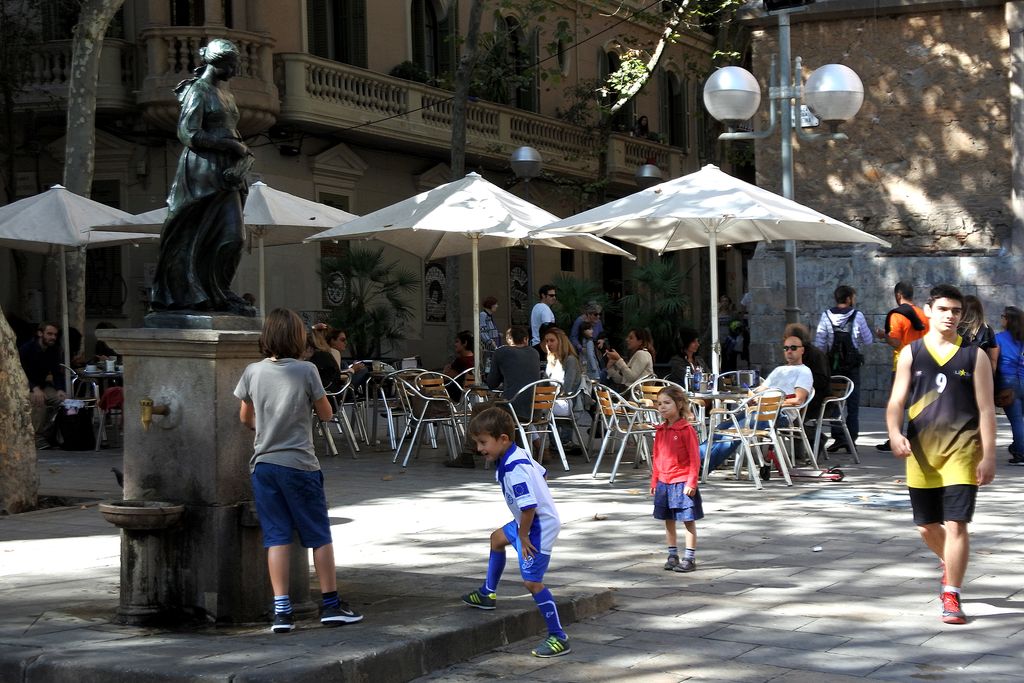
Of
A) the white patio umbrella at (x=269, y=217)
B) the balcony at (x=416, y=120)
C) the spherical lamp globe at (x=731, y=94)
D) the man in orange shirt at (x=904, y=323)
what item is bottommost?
the man in orange shirt at (x=904, y=323)

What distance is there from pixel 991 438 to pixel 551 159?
80.0 feet

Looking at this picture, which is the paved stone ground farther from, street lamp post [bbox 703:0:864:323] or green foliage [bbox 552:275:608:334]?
green foliage [bbox 552:275:608:334]

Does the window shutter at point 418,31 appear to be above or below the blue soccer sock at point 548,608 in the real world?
above

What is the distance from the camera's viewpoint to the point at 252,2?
2353 centimetres

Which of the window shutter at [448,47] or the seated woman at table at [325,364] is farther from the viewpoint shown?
the window shutter at [448,47]

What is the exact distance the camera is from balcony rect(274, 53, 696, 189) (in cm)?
2362

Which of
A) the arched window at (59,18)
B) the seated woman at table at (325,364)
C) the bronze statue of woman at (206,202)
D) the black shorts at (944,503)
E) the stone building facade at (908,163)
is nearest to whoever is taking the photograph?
the black shorts at (944,503)

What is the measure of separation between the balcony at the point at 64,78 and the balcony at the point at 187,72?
0.39m

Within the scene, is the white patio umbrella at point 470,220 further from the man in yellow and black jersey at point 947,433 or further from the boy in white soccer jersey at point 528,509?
the boy in white soccer jersey at point 528,509

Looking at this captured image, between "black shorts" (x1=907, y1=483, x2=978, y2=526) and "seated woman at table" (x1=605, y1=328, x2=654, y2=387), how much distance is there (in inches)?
266

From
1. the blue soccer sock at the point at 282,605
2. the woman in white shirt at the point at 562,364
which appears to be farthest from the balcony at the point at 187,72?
the blue soccer sock at the point at 282,605

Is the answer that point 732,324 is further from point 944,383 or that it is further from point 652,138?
point 944,383

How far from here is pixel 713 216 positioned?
11227mm

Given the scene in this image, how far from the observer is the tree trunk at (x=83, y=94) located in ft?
57.2
